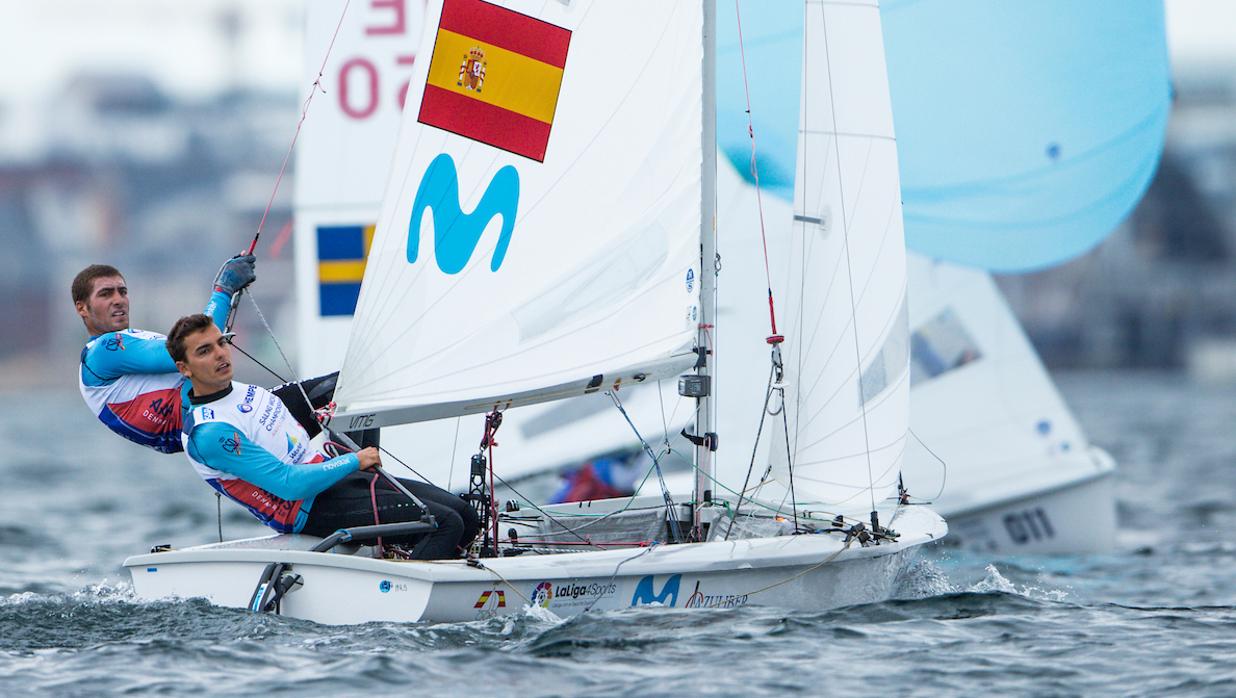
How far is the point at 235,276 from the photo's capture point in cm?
521

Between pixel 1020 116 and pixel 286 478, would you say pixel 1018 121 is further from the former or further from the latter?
pixel 286 478

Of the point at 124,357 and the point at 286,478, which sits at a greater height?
the point at 124,357

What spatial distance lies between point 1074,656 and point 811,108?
6.57ft

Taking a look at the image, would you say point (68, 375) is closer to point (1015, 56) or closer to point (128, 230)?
point (128, 230)

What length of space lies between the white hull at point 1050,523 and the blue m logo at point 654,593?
397 cm

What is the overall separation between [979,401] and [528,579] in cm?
459

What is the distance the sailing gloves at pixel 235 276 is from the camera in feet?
17.0

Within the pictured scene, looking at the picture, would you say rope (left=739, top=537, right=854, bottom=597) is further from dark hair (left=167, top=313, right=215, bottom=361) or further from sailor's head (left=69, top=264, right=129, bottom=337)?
sailor's head (left=69, top=264, right=129, bottom=337)

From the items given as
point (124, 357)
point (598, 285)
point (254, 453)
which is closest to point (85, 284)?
point (124, 357)

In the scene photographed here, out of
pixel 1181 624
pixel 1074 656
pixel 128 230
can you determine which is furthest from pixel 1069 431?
pixel 128 230

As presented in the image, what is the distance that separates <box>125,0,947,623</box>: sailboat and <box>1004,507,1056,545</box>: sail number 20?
3.39 m

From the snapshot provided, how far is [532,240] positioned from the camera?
17.2ft

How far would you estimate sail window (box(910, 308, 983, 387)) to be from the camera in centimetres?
872

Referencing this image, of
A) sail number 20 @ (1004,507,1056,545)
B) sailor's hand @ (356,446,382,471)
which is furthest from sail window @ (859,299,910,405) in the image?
sail number 20 @ (1004,507,1056,545)
